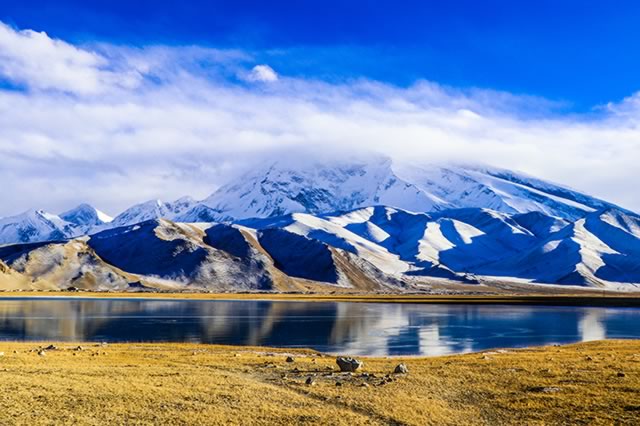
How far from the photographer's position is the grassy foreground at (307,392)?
27250mm

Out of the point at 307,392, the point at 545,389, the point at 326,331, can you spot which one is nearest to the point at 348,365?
the point at 307,392

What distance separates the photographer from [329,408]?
2931cm

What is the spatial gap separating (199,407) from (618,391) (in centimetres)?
2129

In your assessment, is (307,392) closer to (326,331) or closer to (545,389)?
(545,389)

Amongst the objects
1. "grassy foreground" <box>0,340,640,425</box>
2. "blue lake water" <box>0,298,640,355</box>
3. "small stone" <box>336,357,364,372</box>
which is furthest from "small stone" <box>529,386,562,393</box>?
"blue lake water" <box>0,298,640,355</box>

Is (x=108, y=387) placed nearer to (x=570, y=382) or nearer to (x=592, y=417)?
(x=592, y=417)

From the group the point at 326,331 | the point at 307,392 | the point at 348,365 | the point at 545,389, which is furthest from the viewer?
the point at 326,331

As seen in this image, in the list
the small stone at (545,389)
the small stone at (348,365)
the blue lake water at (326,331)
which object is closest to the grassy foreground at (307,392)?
the small stone at (545,389)

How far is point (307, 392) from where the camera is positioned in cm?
3356

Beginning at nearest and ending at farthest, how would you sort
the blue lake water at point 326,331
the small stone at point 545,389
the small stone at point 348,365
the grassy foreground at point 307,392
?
the grassy foreground at point 307,392
the small stone at point 545,389
the small stone at point 348,365
the blue lake water at point 326,331

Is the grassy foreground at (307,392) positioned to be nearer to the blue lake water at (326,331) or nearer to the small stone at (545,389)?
the small stone at (545,389)

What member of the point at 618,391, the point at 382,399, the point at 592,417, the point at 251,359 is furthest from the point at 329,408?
the point at 251,359

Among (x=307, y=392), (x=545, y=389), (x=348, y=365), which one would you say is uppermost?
(x=545, y=389)

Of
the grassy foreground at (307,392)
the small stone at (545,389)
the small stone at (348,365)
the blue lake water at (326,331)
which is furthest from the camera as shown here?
the blue lake water at (326,331)
